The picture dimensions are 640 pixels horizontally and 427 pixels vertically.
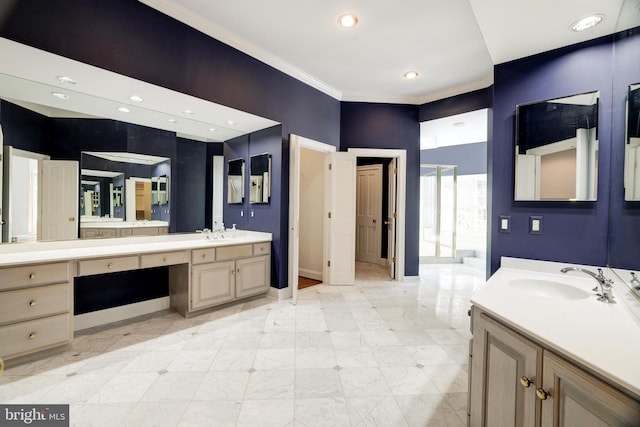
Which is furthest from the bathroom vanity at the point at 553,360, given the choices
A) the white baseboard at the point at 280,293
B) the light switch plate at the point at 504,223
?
the white baseboard at the point at 280,293

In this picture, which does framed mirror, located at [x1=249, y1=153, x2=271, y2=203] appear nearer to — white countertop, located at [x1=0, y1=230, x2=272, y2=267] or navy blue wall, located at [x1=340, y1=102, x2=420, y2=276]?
white countertop, located at [x1=0, y1=230, x2=272, y2=267]

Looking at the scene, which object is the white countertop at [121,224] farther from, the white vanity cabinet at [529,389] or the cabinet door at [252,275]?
the white vanity cabinet at [529,389]

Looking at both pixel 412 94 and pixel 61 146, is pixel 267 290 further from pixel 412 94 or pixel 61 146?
pixel 412 94

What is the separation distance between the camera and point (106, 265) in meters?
2.17

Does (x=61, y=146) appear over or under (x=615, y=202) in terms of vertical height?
over

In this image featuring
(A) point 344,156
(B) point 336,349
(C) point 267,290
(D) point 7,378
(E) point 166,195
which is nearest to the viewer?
(D) point 7,378

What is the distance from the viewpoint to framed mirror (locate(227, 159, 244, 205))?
11.6ft

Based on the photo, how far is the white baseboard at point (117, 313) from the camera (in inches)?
95.4

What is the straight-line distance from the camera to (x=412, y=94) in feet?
13.2

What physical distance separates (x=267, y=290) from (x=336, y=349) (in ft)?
4.71

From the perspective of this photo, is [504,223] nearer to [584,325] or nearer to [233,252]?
[584,325]

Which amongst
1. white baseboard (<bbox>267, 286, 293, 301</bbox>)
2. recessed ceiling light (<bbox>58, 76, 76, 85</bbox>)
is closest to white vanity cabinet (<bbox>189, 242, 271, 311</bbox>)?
white baseboard (<bbox>267, 286, 293, 301</bbox>)

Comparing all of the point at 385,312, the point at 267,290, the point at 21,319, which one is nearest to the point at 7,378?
the point at 21,319

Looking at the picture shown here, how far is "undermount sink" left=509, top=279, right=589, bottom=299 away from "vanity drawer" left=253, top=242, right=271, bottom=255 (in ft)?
8.34
